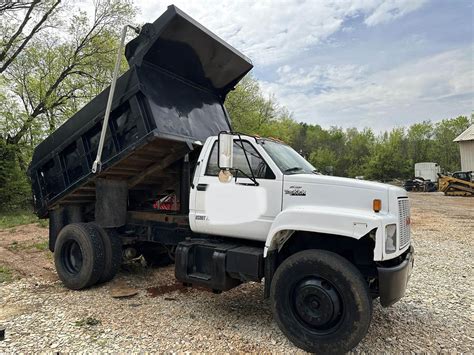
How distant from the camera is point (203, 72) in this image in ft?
19.8

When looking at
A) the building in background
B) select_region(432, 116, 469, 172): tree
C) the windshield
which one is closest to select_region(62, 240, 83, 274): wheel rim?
the windshield

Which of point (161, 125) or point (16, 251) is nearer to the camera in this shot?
point (161, 125)

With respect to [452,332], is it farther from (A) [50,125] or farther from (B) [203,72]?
(A) [50,125]

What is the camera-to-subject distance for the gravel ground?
396 centimetres

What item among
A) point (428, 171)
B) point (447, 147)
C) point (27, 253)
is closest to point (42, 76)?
point (27, 253)

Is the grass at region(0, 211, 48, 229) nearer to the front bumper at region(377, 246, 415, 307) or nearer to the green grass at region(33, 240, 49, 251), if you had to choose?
the green grass at region(33, 240, 49, 251)

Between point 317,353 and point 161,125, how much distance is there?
3336 millimetres

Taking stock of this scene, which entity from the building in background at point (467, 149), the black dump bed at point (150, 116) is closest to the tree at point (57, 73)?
the black dump bed at point (150, 116)

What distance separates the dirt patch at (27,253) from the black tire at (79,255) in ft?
2.17

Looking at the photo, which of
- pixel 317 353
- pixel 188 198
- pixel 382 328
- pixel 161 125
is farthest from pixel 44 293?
pixel 382 328

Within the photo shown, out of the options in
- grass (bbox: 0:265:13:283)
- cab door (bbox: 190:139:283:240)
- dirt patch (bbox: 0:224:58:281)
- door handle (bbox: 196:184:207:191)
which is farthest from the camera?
dirt patch (bbox: 0:224:58:281)

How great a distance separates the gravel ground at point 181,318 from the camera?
13.0ft

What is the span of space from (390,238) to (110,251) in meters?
4.23

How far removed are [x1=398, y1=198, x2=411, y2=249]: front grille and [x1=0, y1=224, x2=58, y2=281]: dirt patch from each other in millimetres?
5662
